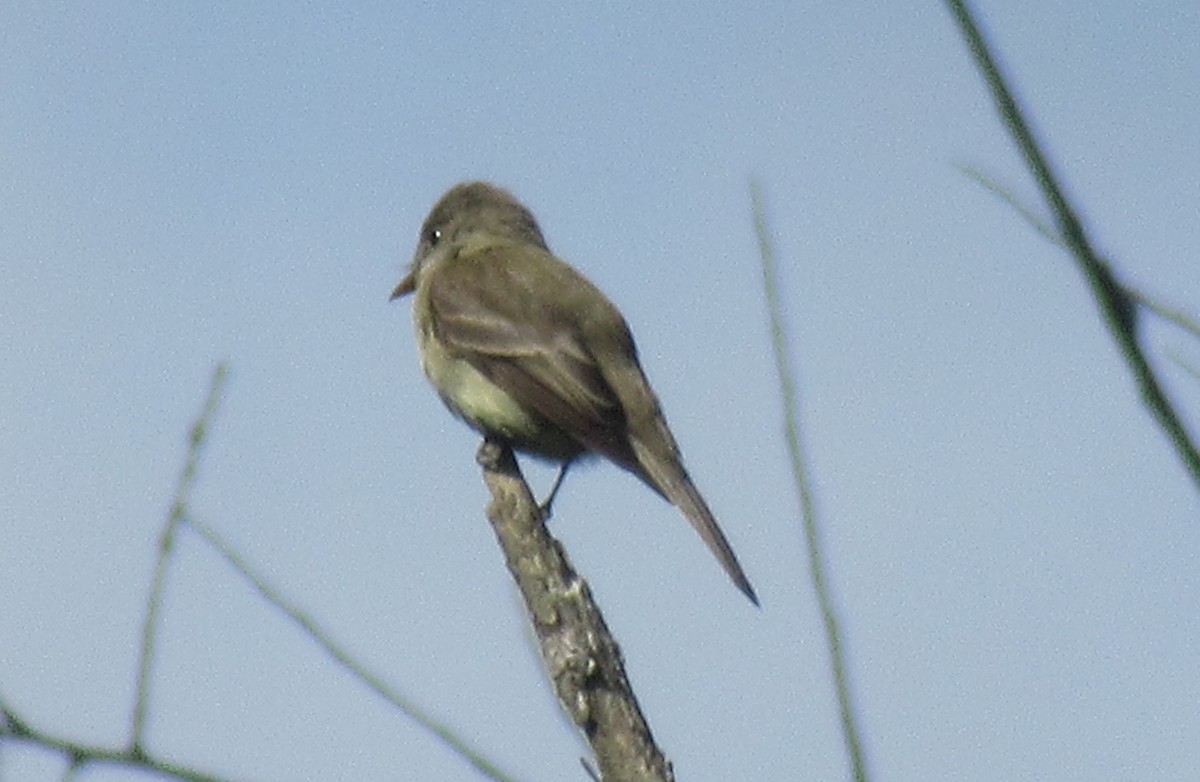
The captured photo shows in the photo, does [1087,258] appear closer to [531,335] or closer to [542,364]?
[542,364]

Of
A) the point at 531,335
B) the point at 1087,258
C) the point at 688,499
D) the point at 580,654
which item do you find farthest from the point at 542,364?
the point at 1087,258

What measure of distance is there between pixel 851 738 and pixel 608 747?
175 centimetres

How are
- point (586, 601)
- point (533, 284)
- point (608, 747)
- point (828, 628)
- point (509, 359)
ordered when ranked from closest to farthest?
point (828, 628) → point (608, 747) → point (586, 601) → point (509, 359) → point (533, 284)

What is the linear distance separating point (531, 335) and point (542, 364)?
28cm

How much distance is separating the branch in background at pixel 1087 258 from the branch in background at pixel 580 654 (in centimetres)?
208

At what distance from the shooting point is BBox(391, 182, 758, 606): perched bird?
7.12 m

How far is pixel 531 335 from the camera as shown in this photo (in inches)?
307

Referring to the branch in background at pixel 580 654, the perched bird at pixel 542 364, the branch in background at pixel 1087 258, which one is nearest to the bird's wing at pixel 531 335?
the perched bird at pixel 542 364

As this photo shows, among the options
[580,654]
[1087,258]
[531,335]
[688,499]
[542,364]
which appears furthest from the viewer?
[531,335]

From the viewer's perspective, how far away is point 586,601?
12.6 ft

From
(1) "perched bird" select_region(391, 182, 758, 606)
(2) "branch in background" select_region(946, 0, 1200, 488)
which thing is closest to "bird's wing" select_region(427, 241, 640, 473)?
(1) "perched bird" select_region(391, 182, 758, 606)

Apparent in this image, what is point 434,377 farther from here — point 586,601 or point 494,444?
point 586,601

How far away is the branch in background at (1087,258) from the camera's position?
3.65 ft

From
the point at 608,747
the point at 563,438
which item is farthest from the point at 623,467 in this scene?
the point at 608,747
